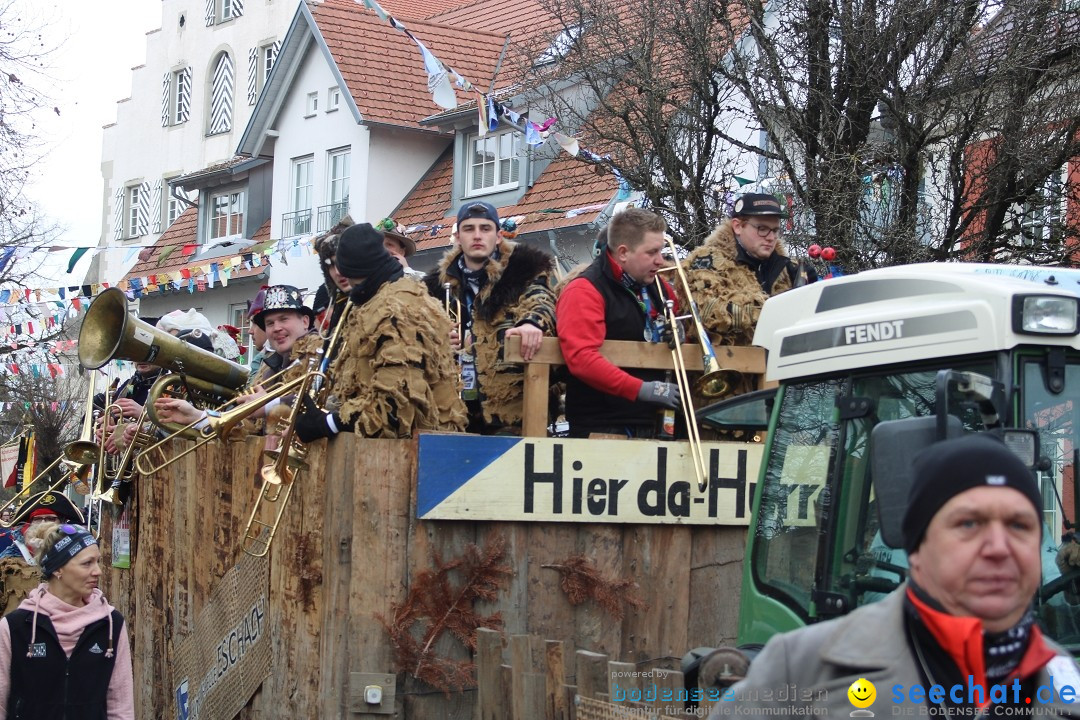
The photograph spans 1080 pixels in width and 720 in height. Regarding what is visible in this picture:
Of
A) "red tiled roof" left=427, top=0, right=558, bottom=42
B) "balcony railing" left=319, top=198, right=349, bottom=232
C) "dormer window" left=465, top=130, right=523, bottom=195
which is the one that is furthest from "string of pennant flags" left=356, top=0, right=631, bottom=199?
"balcony railing" left=319, top=198, right=349, bottom=232

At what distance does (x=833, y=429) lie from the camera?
4465 millimetres

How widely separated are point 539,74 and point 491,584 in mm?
10177

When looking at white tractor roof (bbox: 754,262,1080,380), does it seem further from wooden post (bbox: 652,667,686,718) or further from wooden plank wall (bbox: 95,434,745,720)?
wooden plank wall (bbox: 95,434,745,720)

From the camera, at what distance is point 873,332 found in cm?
436

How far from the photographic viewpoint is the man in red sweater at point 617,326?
21.2ft

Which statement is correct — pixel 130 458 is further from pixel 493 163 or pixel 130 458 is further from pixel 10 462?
pixel 493 163

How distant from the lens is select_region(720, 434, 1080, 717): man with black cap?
2.64 metres

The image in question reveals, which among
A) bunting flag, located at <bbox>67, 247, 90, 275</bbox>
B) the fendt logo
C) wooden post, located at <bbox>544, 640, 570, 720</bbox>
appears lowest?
wooden post, located at <bbox>544, 640, 570, 720</bbox>

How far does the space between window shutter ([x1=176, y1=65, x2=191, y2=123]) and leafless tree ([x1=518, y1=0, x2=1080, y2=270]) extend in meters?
27.5

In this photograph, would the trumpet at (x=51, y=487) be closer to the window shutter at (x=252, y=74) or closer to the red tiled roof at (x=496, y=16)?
the red tiled roof at (x=496, y=16)

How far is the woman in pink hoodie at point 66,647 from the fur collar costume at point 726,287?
314 centimetres

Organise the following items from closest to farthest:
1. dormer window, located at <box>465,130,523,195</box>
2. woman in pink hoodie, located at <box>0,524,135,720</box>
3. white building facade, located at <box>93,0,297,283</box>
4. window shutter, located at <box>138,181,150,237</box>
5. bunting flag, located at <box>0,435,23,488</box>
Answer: woman in pink hoodie, located at <box>0,524,135,720</box> < bunting flag, located at <box>0,435,23,488</box> < dormer window, located at <box>465,130,523,195</box> < white building facade, located at <box>93,0,297,283</box> < window shutter, located at <box>138,181,150,237</box>

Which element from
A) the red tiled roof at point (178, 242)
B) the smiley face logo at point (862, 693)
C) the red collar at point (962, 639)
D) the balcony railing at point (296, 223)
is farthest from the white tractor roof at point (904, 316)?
the red tiled roof at point (178, 242)

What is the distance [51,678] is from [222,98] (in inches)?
1313
